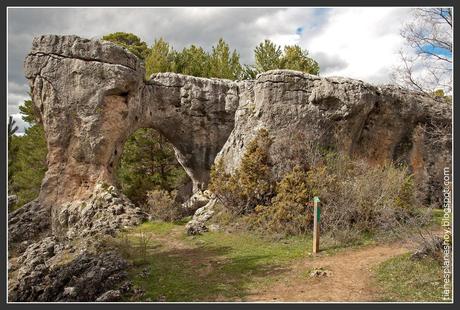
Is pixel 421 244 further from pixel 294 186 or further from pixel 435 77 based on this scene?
pixel 294 186

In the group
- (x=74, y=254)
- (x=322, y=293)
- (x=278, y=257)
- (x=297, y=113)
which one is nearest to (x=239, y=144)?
(x=297, y=113)

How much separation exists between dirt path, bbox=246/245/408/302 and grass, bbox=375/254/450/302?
266mm

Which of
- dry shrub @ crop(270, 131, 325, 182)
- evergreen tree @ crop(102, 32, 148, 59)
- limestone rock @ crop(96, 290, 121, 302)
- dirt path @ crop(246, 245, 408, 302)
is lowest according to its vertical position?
limestone rock @ crop(96, 290, 121, 302)

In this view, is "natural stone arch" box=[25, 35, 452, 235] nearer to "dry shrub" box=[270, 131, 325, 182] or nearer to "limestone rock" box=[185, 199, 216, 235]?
"dry shrub" box=[270, 131, 325, 182]

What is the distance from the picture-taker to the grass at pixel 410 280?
274 inches

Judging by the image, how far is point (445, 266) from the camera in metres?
7.53

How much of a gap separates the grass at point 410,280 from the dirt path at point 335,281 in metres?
0.27

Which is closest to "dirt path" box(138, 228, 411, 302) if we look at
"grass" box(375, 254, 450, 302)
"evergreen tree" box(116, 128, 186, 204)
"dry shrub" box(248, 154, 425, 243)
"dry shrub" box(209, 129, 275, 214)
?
"grass" box(375, 254, 450, 302)

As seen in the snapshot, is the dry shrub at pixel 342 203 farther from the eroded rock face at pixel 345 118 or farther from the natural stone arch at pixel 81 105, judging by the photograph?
the natural stone arch at pixel 81 105

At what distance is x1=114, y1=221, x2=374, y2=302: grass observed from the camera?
7.75m

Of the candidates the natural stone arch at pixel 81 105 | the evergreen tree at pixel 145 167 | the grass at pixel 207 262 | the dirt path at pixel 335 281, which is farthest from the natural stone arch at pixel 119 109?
the dirt path at pixel 335 281

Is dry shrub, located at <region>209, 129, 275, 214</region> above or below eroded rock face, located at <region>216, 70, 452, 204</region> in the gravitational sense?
below

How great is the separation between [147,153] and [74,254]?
484 inches

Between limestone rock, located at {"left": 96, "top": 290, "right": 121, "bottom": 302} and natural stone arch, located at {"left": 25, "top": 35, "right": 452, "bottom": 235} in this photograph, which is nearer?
limestone rock, located at {"left": 96, "top": 290, "right": 121, "bottom": 302}
